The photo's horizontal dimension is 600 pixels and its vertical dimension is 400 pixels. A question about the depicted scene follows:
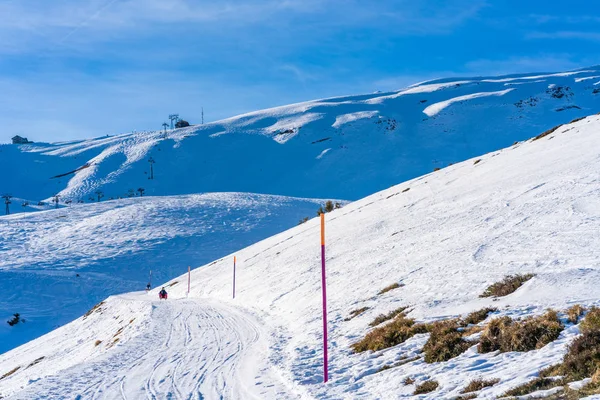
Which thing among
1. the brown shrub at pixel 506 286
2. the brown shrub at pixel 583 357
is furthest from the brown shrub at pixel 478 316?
the brown shrub at pixel 583 357

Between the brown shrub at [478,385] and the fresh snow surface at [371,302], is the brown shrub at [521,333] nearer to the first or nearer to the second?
the fresh snow surface at [371,302]

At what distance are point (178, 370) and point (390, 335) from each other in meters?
5.31

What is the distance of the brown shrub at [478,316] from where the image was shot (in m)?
12.6

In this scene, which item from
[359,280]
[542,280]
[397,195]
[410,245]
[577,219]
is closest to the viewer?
[542,280]

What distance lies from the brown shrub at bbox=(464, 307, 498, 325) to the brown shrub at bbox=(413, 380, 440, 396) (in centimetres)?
327

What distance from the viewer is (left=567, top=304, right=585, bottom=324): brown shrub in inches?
413

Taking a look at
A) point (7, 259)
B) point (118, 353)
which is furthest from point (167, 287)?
point (118, 353)

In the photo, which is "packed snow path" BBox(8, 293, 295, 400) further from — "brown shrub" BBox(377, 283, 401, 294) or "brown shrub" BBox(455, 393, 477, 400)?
"brown shrub" BBox(377, 283, 401, 294)

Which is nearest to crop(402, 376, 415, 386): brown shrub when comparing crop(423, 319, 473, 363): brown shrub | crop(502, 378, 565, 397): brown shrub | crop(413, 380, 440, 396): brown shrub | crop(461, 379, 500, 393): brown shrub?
crop(413, 380, 440, 396): brown shrub

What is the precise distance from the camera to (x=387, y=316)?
1599 cm

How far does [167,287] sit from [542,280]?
4385 cm

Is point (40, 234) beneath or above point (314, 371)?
above

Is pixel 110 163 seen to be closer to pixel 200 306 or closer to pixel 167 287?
pixel 167 287

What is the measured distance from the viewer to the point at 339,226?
40688 mm
